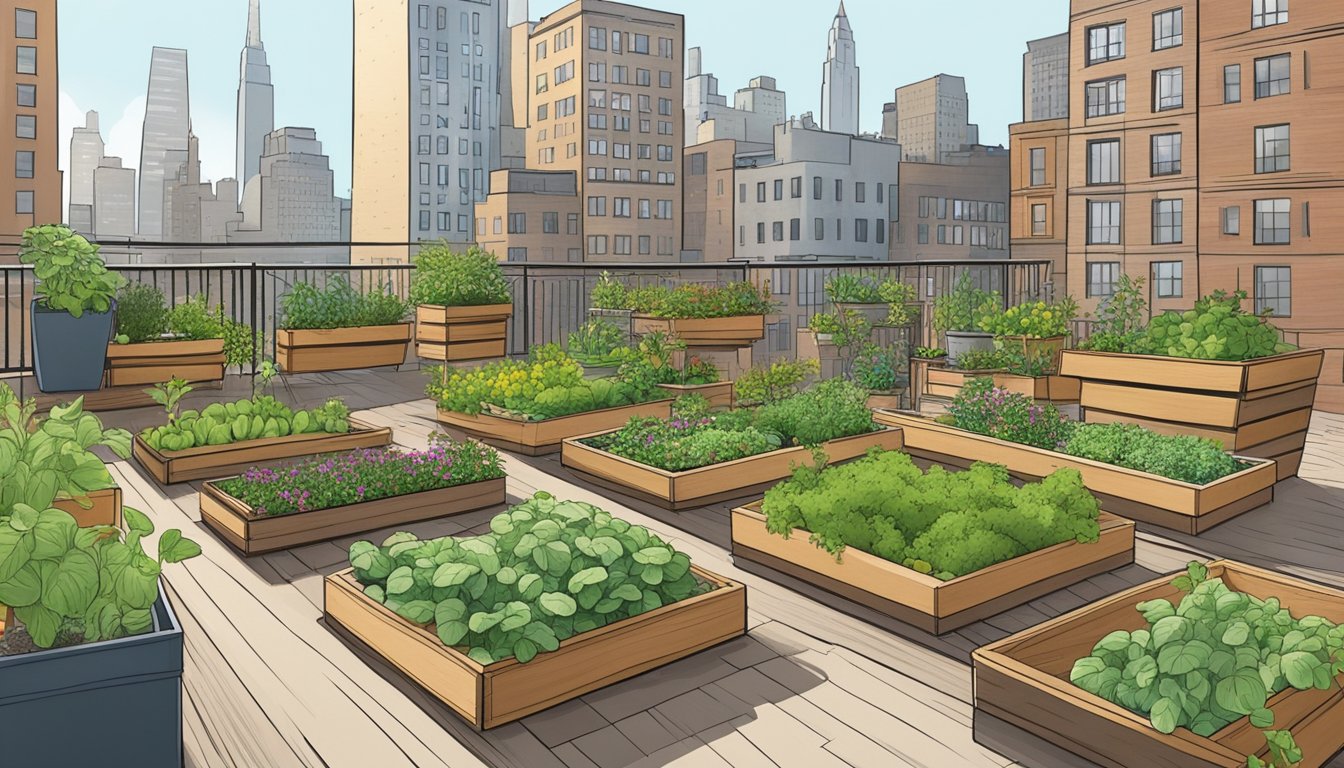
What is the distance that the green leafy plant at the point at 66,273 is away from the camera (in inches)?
311

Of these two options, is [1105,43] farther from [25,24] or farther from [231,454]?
[25,24]

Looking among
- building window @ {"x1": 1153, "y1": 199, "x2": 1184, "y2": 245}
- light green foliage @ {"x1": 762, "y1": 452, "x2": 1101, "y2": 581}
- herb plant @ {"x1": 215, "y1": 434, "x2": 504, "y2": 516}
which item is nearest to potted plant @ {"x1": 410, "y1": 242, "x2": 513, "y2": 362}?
A: herb plant @ {"x1": 215, "y1": 434, "x2": 504, "y2": 516}

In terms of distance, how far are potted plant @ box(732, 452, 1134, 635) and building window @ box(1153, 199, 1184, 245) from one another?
55.7ft

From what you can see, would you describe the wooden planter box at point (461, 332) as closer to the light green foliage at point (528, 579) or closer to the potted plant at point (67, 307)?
the potted plant at point (67, 307)

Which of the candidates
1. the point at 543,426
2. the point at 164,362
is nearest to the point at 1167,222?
the point at 543,426

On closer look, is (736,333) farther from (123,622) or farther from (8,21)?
(8,21)

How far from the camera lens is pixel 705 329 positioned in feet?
31.6

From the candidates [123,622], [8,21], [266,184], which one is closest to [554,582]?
[123,622]

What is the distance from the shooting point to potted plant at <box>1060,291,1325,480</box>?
20.1 ft

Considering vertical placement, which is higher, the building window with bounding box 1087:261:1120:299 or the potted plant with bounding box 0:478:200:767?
the building window with bounding box 1087:261:1120:299

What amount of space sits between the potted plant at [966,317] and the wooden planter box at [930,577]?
4594mm

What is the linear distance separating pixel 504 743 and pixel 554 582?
521mm

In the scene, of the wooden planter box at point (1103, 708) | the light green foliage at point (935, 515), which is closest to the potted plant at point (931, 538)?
the light green foliage at point (935, 515)

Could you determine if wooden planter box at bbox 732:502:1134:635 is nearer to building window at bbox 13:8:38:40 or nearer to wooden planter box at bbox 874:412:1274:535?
wooden planter box at bbox 874:412:1274:535
